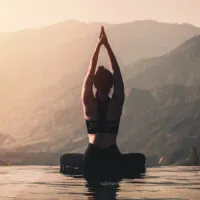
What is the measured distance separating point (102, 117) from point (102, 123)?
0.11 metres

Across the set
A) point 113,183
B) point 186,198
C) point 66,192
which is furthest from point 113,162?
point 186,198

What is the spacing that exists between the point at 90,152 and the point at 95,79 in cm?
122

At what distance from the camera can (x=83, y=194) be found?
7973 mm

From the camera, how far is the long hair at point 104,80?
8.88m

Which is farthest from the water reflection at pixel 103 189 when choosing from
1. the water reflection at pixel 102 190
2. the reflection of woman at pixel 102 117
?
the reflection of woman at pixel 102 117

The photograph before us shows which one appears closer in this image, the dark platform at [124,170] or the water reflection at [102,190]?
the water reflection at [102,190]

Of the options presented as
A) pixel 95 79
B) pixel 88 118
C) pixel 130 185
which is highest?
pixel 95 79

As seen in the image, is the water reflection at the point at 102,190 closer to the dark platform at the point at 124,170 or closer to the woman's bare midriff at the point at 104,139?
the dark platform at the point at 124,170

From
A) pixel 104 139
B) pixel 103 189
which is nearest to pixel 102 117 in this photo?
pixel 104 139

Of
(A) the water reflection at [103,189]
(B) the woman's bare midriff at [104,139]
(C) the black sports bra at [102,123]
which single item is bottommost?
(A) the water reflection at [103,189]

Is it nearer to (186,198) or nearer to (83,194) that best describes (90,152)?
(83,194)

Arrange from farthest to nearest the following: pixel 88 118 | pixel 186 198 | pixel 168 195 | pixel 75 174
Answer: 1. pixel 75 174
2. pixel 88 118
3. pixel 168 195
4. pixel 186 198

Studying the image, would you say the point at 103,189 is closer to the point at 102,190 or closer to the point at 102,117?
the point at 102,190

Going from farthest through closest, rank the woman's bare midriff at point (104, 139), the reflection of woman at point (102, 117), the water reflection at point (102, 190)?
the woman's bare midriff at point (104, 139) < the reflection of woman at point (102, 117) < the water reflection at point (102, 190)
